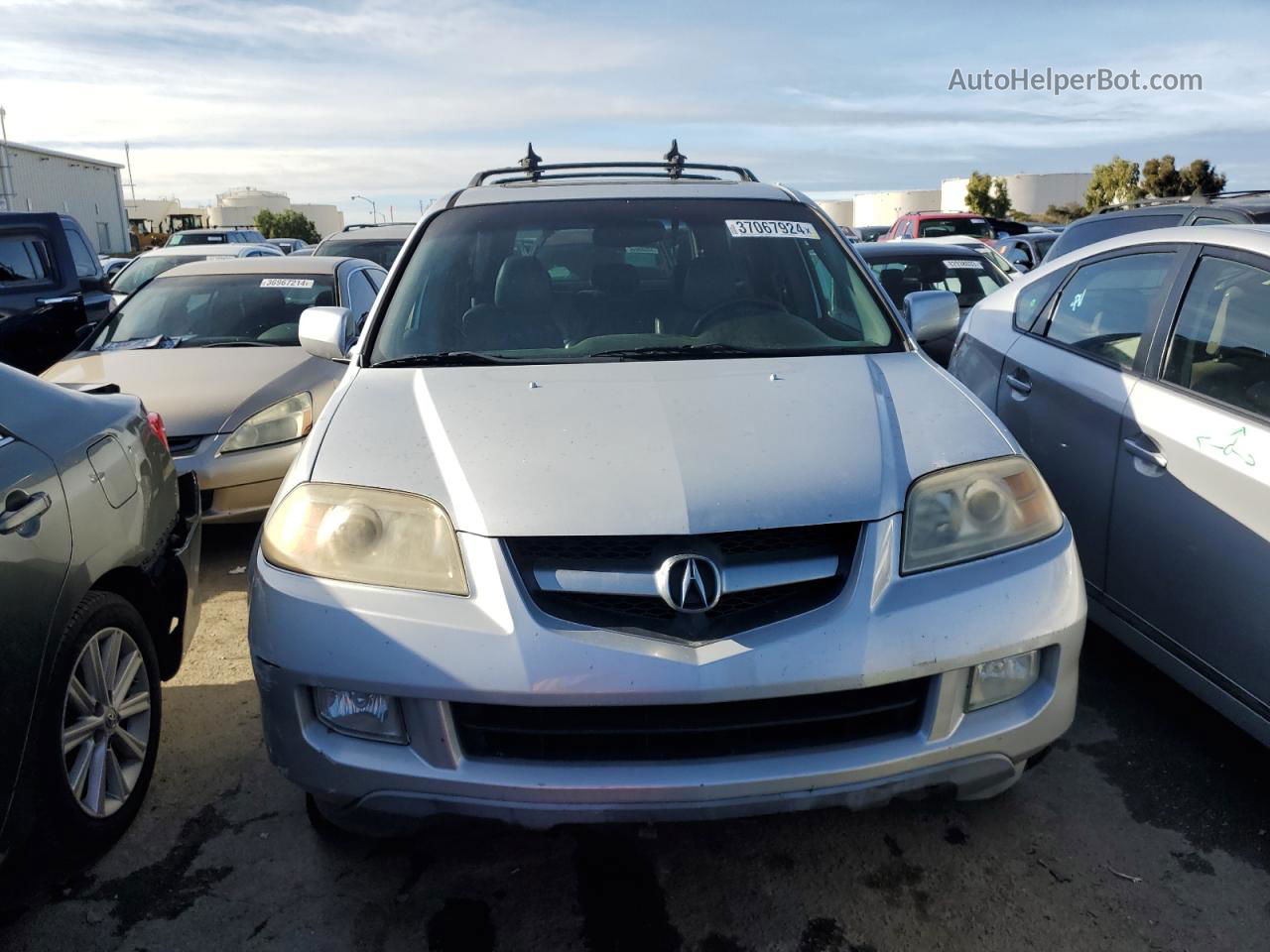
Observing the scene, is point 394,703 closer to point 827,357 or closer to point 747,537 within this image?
point 747,537

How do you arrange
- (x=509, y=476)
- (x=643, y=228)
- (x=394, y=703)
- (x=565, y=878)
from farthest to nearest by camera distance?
(x=643, y=228), (x=565, y=878), (x=509, y=476), (x=394, y=703)

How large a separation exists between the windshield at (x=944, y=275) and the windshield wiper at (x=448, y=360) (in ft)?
20.5

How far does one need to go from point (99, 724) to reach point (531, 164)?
3092 millimetres

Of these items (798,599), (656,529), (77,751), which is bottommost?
(77,751)

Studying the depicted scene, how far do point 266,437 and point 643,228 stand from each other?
8.64ft

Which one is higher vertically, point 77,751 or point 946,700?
point 946,700

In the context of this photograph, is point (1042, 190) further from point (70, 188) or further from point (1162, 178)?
point (70, 188)

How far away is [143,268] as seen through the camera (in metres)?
13.5

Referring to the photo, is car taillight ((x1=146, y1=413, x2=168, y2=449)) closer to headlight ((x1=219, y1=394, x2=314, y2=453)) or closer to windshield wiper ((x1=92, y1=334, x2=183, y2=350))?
headlight ((x1=219, y1=394, x2=314, y2=453))

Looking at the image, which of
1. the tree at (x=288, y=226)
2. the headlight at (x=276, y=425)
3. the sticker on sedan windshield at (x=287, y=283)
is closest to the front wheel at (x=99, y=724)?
the headlight at (x=276, y=425)

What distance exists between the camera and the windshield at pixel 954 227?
59.3ft

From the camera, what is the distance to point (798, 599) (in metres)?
2.30

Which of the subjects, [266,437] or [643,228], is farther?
[266,437]

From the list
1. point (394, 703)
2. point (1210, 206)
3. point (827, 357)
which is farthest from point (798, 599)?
point (1210, 206)
